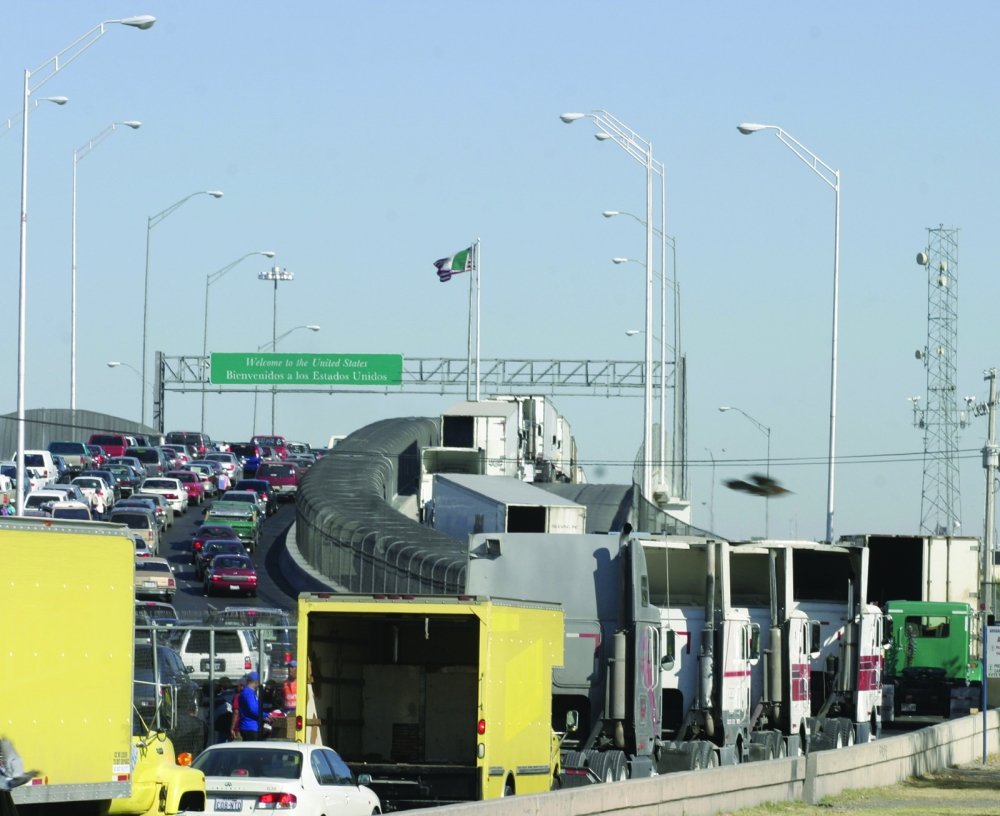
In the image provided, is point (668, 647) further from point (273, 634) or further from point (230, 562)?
point (230, 562)

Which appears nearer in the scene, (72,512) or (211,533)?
(72,512)

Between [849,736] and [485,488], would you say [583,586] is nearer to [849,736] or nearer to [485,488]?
[849,736]

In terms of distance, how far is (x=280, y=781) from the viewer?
55.6 ft

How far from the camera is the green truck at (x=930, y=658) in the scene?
40938mm

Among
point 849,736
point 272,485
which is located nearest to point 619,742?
point 849,736

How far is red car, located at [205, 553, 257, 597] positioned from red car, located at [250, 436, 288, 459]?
46524 millimetres

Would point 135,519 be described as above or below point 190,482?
below

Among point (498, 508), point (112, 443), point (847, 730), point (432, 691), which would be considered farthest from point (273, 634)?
point (112, 443)

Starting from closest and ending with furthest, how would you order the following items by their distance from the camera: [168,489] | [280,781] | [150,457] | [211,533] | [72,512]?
1. [280,781]
2. [72,512]
3. [211,533]
4. [168,489]
5. [150,457]

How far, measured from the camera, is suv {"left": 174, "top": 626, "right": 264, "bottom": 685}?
1169 inches

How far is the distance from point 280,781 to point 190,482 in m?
60.9

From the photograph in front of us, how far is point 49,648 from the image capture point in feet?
Answer: 44.3

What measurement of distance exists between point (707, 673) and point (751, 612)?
2515mm

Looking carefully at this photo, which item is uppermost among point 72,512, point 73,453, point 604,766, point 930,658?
point 73,453
